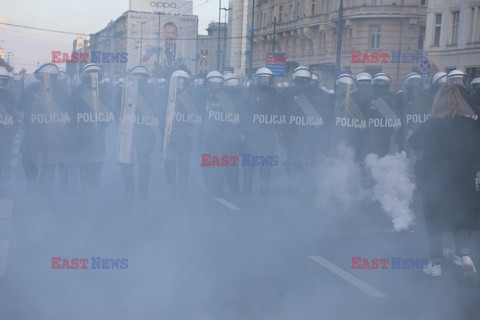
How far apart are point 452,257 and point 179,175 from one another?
5.36 m

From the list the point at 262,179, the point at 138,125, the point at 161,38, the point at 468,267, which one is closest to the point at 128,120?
the point at 138,125

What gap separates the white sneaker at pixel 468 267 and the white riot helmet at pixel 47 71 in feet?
21.1

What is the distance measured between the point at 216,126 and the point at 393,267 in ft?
16.9

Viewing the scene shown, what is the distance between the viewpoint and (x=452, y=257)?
6957 mm

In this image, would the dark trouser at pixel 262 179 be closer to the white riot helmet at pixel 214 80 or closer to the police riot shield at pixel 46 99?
the white riot helmet at pixel 214 80

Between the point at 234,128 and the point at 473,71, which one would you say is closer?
the point at 234,128

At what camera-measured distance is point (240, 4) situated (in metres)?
100

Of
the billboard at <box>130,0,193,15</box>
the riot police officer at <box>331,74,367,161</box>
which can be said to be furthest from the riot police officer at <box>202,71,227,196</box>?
the billboard at <box>130,0,193,15</box>

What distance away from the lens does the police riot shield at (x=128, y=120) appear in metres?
10.6

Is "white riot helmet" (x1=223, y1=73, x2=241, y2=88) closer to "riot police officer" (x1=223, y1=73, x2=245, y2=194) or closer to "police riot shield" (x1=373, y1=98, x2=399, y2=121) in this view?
"riot police officer" (x1=223, y1=73, x2=245, y2=194)

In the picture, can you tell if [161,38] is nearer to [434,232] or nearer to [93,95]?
[93,95]

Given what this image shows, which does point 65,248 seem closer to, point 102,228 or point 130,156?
point 102,228

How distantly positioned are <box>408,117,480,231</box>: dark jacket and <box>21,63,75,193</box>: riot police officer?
587 cm

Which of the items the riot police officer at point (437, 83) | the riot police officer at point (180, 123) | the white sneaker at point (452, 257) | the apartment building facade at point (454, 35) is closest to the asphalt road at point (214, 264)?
the white sneaker at point (452, 257)
